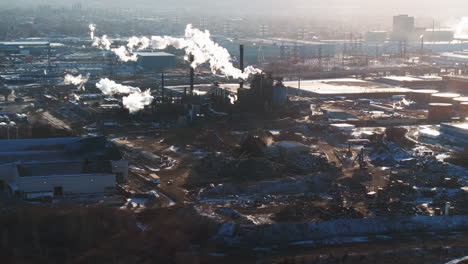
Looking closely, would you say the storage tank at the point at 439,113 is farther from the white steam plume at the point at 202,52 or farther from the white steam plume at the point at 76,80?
the white steam plume at the point at 76,80

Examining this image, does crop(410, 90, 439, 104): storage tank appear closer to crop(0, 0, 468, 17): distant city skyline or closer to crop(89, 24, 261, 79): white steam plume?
crop(89, 24, 261, 79): white steam plume

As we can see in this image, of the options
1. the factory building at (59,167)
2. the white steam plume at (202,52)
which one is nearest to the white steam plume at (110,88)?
the white steam plume at (202,52)

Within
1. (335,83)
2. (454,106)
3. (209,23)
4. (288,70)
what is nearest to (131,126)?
(454,106)

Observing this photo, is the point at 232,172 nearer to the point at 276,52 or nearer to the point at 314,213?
the point at 314,213

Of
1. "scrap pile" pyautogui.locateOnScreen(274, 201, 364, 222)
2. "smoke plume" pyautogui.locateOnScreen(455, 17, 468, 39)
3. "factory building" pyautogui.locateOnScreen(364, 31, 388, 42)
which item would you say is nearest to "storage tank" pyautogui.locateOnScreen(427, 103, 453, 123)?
"scrap pile" pyautogui.locateOnScreen(274, 201, 364, 222)

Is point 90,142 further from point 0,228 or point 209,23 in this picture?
point 209,23

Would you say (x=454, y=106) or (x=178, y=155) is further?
(x=454, y=106)
